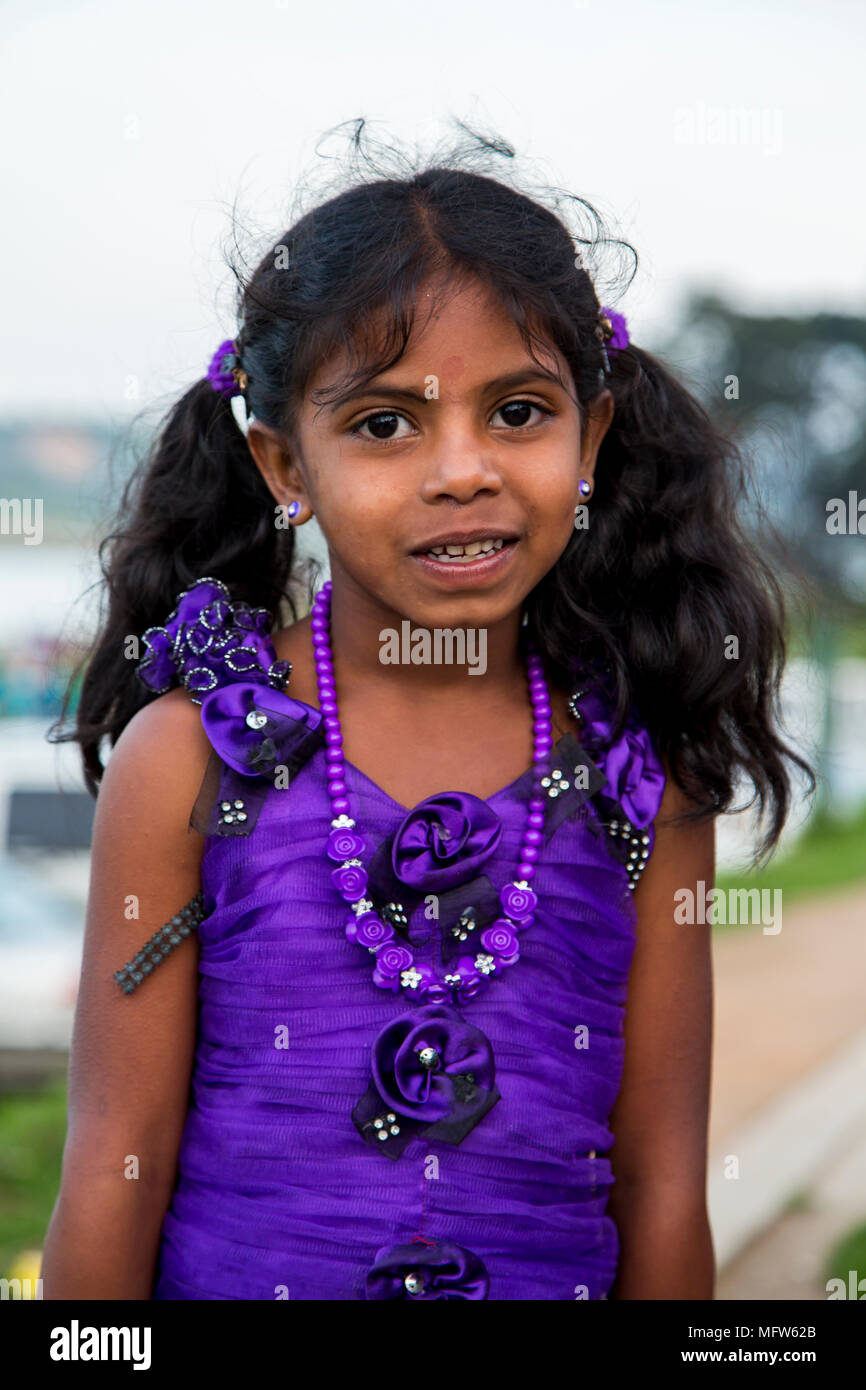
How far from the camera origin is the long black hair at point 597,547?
173 cm

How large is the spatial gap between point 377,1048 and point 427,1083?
0.22 ft

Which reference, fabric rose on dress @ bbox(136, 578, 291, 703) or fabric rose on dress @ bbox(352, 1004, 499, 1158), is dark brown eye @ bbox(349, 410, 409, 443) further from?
fabric rose on dress @ bbox(352, 1004, 499, 1158)

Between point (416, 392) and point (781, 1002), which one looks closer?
point (416, 392)

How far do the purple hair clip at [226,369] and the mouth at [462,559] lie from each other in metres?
0.40

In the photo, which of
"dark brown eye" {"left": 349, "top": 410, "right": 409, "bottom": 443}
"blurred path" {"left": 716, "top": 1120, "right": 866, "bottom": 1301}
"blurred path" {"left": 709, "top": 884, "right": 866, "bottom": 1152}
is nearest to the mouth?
"dark brown eye" {"left": 349, "top": 410, "right": 409, "bottom": 443}

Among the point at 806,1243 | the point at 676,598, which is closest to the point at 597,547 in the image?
the point at 676,598

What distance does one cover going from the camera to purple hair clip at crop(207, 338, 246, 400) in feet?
5.96

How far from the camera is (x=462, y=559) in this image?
157 centimetres

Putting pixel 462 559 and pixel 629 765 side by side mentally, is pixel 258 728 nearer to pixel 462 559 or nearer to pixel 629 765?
pixel 462 559

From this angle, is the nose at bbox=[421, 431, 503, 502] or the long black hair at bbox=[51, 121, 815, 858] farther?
the long black hair at bbox=[51, 121, 815, 858]

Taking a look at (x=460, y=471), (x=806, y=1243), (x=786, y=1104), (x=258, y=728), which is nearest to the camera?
(x=460, y=471)

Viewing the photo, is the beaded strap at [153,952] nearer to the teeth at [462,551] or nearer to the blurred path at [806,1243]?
the teeth at [462,551]

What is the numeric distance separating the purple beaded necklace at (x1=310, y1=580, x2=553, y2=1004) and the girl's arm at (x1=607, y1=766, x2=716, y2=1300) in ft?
0.58
